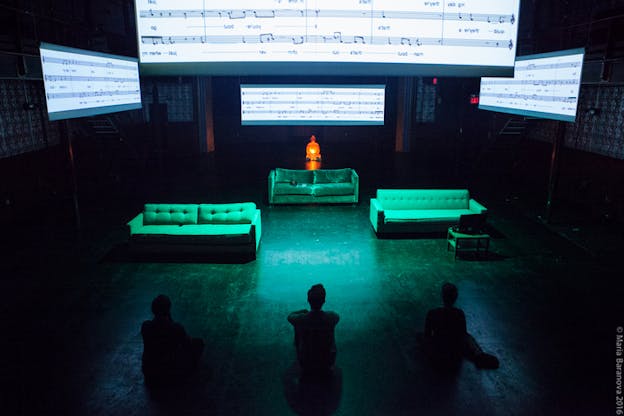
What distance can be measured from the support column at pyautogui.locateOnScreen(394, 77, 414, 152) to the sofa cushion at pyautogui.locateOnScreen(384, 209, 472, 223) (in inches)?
418

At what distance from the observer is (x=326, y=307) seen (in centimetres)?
611

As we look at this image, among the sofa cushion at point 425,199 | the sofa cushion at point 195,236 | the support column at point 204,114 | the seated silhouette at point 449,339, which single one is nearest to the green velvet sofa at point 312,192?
the sofa cushion at point 425,199

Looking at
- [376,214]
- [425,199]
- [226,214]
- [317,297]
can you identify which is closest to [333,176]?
[376,214]

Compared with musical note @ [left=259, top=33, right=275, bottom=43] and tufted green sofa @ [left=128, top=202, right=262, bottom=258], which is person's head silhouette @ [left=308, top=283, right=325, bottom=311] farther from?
tufted green sofa @ [left=128, top=202, right=262, bottom=258]

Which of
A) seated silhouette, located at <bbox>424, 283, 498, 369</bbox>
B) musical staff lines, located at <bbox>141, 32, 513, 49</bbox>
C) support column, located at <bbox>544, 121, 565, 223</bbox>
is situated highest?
musical staff lines, located at <bbox>141, 32, 513, 49</bbox>

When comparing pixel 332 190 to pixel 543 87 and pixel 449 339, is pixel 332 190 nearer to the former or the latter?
pixel 543 87

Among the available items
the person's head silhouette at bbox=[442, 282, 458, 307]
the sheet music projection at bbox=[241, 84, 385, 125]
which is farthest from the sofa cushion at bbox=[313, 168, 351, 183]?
the person's head silhouette at bbox=[442, 282, 458, 307]

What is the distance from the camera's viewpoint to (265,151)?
20328mm

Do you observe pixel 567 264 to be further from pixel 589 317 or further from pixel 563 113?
pixel 563 113

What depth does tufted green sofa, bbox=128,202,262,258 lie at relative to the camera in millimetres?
7785

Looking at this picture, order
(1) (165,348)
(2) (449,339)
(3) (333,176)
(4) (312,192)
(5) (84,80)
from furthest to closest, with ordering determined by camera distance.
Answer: (3) (333,176), (4) (312,192), (5) (84,80), (2) (449,339), (1) (165,348)

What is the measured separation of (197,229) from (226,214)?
0.62 m

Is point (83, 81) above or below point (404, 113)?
above

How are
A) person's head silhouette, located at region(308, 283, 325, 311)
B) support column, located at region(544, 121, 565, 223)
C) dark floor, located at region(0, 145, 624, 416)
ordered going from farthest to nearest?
support column, located at region(544, 121, 565, 223) < dark floor, located at region(0, 145, 624, 416) < person's head silhouette, located at region(308, 283, 325, 311)
